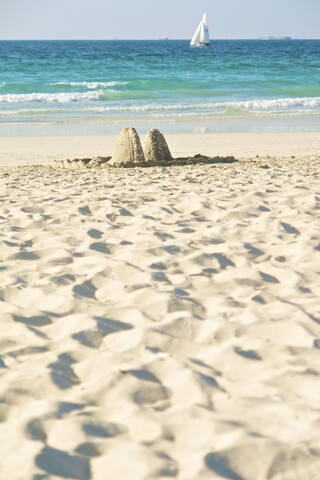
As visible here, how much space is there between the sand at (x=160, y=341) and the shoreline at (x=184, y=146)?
519 cm

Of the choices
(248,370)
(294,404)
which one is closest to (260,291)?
(248,370)

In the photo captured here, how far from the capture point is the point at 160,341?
9.31 feet

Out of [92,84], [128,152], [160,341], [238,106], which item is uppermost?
[92,84]

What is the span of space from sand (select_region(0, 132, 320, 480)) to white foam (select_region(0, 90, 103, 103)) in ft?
59.1

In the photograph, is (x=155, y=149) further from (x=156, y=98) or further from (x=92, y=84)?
(x=92, y=84)

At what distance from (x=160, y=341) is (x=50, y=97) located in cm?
2162

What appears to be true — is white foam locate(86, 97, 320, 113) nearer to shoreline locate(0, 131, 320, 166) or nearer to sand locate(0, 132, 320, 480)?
shoreline locate(0, 131, 320, 166)

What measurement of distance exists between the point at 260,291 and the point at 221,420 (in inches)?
54.8

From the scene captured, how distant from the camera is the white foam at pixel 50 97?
22422 mm

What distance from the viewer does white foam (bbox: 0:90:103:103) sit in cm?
2242

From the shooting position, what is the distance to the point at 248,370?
2.56m

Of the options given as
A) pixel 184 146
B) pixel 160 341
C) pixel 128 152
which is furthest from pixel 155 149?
pixel 160 341
